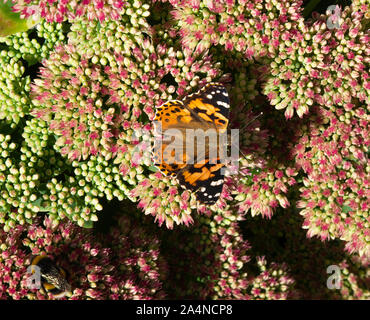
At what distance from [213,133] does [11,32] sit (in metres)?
0.91

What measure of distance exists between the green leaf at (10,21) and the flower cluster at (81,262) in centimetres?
78

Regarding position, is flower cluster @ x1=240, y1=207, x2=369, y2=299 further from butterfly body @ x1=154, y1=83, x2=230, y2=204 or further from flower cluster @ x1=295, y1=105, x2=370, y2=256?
butterfly body @ x1=154, y1=83, x2=230, y2=204

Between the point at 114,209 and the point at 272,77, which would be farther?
the point at 114,209

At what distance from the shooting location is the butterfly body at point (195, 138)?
156 cm

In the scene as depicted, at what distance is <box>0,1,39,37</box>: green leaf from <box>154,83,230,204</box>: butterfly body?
0.65 meters

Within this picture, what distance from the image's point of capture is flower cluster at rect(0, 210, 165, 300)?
1.63 meters

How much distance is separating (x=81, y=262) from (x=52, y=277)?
188mm

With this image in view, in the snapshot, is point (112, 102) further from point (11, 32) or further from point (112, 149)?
point (11, 32)

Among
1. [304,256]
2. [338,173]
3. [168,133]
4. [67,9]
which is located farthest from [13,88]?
[304,256]

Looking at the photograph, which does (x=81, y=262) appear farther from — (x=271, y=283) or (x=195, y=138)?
(x=271, y=283)

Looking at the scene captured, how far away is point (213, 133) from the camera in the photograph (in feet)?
5.24

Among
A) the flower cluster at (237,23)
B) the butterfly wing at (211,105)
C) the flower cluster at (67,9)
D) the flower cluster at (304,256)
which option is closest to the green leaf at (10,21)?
the flower cluster at (67,9)

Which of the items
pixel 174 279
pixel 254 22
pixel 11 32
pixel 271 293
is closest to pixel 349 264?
pixel 271 293

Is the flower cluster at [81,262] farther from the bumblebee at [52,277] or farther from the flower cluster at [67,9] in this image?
the flower cluster at [67,9]
